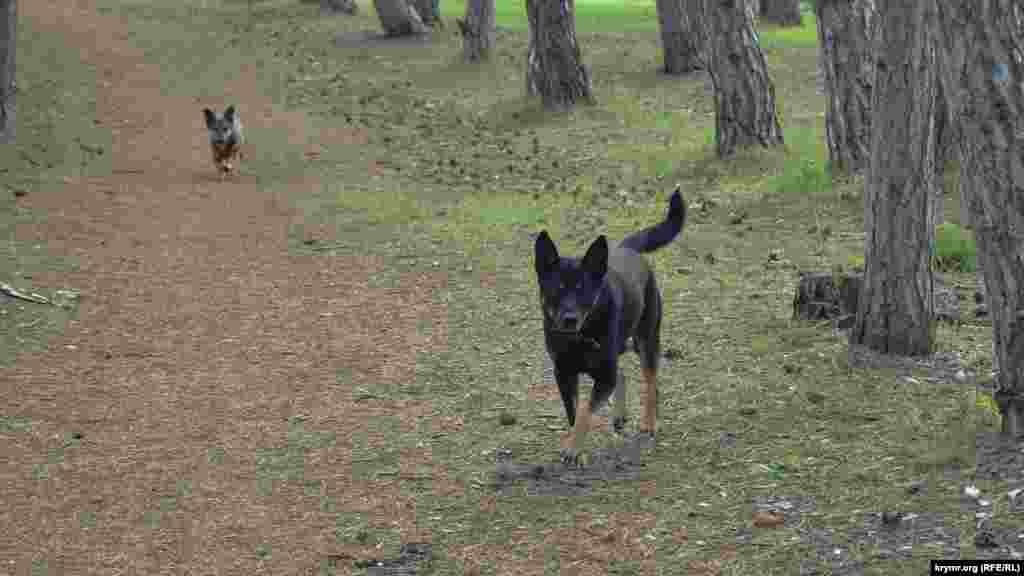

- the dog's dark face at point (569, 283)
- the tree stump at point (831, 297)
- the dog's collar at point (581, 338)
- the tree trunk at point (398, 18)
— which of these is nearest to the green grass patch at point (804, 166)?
the tree stump at point (831, 297)

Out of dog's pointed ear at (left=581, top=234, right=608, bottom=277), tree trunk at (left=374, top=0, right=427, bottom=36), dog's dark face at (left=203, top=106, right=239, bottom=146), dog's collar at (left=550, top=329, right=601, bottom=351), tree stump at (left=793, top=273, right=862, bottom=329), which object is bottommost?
tree stump at (left=793, top=273, right=862, bottom=329)

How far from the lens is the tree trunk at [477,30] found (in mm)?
30281

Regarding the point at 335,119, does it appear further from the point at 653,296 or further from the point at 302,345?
the point at 653,296

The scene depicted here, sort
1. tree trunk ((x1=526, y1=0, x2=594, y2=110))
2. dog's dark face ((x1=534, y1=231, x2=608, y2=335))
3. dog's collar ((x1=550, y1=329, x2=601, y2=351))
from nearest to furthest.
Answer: dog's dark face ((x1=534, y1=231, x2=608, y2=335))
dog's collar ((x1=550, y1=329, x2=601, y2=351))
tree trunk ((x1=526, y1=0, x2=594, y2=110))

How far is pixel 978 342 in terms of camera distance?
34.8 feet

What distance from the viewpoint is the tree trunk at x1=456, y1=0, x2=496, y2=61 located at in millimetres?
30281

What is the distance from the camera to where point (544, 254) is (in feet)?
26.5

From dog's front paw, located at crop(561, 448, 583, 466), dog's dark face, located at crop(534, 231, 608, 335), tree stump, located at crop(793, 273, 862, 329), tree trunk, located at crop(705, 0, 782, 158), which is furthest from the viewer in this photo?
tree trunk, located at crop(705, 0, 782, 158)

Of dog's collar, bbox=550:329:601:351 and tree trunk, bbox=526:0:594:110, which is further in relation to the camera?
tree trunk, bbox=526:0:594:110

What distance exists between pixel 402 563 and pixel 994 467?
3183mm

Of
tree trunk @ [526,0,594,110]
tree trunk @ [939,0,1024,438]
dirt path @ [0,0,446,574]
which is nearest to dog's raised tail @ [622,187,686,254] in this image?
dirt path @ [0,0,446,574]

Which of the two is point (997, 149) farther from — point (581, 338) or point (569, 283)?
point (581, 338)

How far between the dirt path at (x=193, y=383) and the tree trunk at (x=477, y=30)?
11555 millimetres

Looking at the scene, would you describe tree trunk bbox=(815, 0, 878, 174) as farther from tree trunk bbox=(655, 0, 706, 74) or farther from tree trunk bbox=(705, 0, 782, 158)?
tree trunk bbox=(655, 0, 706, 74)
